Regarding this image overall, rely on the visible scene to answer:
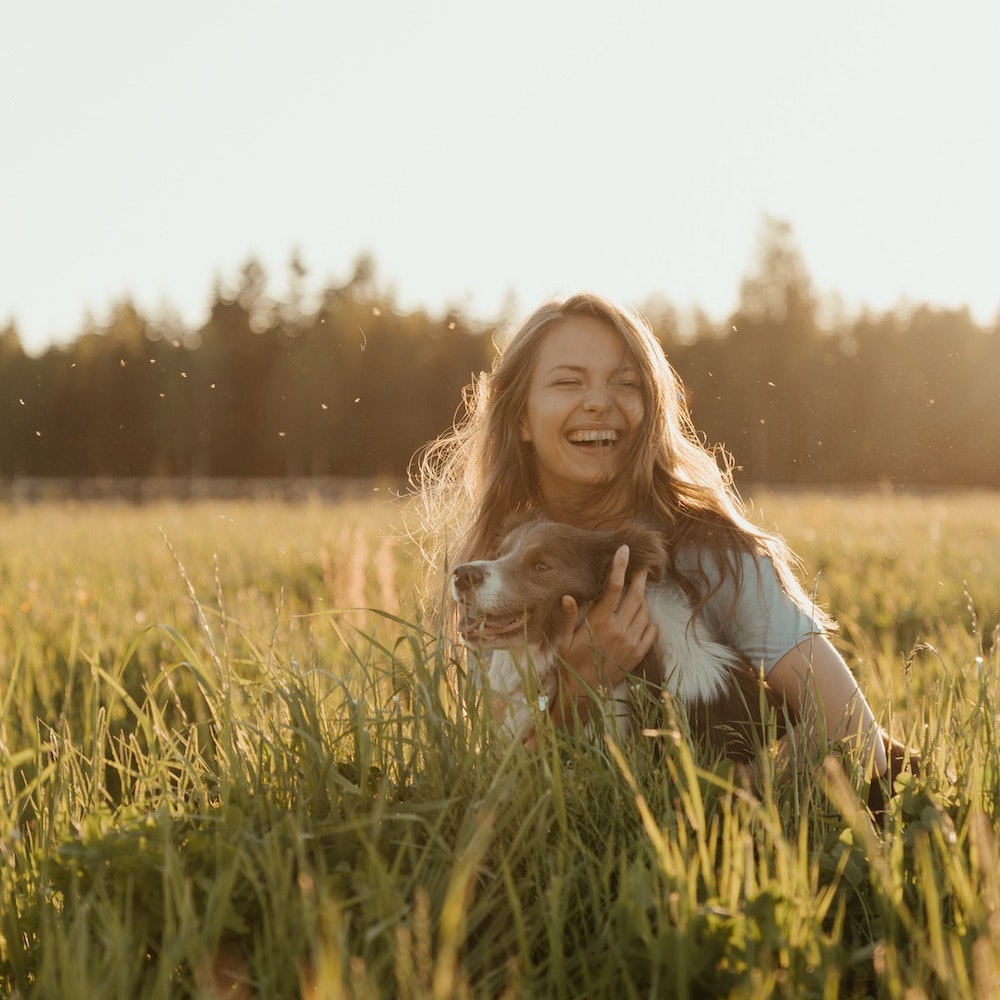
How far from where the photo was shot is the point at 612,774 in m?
2.44

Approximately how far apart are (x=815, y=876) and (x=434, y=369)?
39670mm

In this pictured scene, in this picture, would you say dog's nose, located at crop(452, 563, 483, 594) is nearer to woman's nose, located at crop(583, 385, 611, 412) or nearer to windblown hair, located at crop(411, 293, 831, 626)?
windblown hair, located at crop(411, 293, 831, 626)

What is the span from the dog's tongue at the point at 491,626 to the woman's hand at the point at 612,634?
17 centimetres

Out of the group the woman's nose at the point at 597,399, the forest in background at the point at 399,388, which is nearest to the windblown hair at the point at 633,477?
the woman's nose at the point at 597,399

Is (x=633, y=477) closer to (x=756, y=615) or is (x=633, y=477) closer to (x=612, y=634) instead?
(x=756, y=615)

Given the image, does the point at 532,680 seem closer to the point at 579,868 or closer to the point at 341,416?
the point at 579,868

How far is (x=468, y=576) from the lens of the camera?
3.33 m

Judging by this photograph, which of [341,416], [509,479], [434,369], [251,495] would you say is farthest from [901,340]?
[509,479]

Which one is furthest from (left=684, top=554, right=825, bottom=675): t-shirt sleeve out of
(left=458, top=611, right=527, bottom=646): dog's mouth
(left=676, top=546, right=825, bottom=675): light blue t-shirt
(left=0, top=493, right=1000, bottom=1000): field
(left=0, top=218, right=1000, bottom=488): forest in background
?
(left=0, top=218, right=1000, bottom=488): forest in background

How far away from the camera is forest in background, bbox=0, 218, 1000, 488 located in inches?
1307

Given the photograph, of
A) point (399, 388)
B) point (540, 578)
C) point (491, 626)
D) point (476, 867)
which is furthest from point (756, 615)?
point (399, 388)

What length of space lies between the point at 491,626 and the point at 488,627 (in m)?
0.01

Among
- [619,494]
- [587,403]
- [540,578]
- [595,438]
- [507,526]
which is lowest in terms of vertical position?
[540,578]

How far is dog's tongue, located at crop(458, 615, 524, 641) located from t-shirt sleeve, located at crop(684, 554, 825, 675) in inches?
25.1
